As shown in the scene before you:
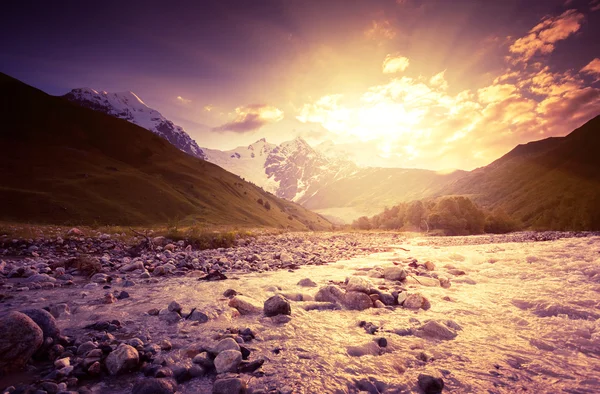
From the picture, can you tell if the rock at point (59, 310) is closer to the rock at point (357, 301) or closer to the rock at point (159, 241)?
the rock at point (357, 301)

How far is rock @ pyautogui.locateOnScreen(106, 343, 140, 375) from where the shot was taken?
3.68 metres

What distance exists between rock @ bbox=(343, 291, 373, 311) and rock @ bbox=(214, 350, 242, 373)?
12.6 ft

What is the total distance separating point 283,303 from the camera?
6.25m

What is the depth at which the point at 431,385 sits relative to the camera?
11.5 feet

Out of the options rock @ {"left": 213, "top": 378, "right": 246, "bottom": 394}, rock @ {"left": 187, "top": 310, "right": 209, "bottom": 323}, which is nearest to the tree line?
rock @ {"left": 187, "top": 310, "right": 209, "bottom": 323}

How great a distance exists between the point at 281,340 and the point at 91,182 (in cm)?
5506

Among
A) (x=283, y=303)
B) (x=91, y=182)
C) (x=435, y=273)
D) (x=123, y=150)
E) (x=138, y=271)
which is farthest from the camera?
(x=123, y=150)

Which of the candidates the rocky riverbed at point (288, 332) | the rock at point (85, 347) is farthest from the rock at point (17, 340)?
the rock at point (85, 347)

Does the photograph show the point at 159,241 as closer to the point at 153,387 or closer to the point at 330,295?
the point at 330,295

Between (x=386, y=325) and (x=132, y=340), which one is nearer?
(x=132, y=340)

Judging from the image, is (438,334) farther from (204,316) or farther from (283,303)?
(204,316)

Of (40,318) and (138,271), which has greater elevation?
(40,318)

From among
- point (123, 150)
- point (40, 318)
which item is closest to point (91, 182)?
point (123, 150)

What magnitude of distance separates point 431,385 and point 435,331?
2088mm
